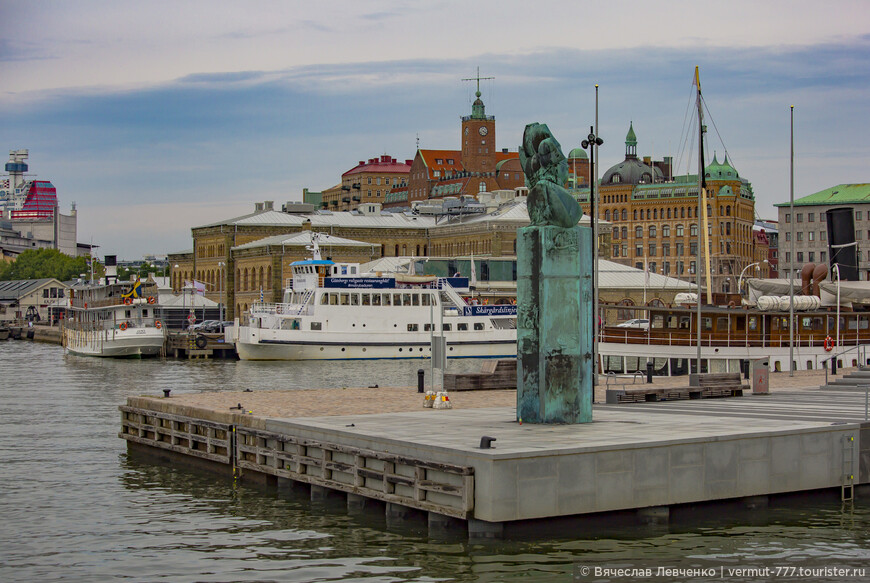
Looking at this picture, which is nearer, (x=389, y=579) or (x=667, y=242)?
(x=389, y=579)

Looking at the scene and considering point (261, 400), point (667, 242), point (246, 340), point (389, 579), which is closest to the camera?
point (389, 579)

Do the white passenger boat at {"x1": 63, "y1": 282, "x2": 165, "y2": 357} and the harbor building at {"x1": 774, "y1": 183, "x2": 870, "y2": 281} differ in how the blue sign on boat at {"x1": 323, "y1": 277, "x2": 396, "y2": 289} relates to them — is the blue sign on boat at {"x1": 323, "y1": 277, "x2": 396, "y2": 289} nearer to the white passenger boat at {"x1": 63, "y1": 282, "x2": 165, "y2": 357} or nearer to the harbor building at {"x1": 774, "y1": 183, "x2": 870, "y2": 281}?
the white passenger boat at {"x1": 63, "y1": 282, "x2": 165, "y2": 357}

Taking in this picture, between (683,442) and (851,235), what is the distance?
42.4 m

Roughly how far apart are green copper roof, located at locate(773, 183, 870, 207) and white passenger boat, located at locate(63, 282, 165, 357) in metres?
92.3

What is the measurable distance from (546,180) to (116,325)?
70.3 metres

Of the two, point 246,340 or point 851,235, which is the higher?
point 851,235

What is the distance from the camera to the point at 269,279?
12175 cm

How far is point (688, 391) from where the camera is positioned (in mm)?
32188

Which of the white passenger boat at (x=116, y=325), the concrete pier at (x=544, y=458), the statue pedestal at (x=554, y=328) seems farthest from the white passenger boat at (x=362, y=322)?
the statue pedestal at (x=554, y=328)

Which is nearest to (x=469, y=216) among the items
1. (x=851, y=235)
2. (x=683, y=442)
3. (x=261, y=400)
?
(x=851, y=235)

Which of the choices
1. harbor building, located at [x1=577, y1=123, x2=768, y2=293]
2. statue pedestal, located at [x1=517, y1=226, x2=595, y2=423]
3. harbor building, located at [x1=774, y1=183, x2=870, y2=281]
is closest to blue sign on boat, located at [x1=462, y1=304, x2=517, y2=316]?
statue pedestal, located at [x1=517, y1=226, x2=595, y2=423]

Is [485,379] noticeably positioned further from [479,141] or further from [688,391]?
[479,141]

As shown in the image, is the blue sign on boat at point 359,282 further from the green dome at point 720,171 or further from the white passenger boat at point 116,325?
the green dome at point 720,171

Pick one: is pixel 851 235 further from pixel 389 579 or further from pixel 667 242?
pixel 667 242
